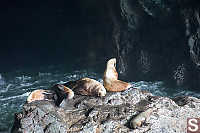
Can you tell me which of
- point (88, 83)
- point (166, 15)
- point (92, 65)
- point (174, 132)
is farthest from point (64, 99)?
point (92, 65)

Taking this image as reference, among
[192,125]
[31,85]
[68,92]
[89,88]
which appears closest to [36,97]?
[68,92]

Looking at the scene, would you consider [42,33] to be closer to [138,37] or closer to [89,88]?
[138,37]

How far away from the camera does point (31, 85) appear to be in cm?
1008

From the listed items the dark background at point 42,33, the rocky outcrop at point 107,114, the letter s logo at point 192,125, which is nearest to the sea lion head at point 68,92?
the rocky outcrop at point 107,114

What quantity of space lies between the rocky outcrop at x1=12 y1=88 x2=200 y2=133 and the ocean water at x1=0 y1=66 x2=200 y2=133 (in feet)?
11.6

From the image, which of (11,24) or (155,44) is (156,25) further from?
(11,24)

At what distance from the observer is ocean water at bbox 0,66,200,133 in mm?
7682

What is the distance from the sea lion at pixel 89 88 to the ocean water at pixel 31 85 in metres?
3.35

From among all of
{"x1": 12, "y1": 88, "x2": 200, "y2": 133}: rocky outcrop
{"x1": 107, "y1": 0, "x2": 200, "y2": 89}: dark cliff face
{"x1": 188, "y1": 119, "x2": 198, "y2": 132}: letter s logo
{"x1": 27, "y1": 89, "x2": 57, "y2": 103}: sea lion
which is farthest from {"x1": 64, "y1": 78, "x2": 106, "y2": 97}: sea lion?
{"x1": 107, "y1": 0, "x2": 200, "y2": 89}: dark cliff face

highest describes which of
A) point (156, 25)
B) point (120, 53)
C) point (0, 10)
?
point (0, 10)

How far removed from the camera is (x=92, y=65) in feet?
39.9

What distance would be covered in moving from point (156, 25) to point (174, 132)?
685cm

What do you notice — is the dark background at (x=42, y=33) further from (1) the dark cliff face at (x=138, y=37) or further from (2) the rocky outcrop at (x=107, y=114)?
(2) the rocky outcrop at (x=107, y=114)

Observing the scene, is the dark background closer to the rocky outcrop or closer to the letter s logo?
the rocky outcrop
